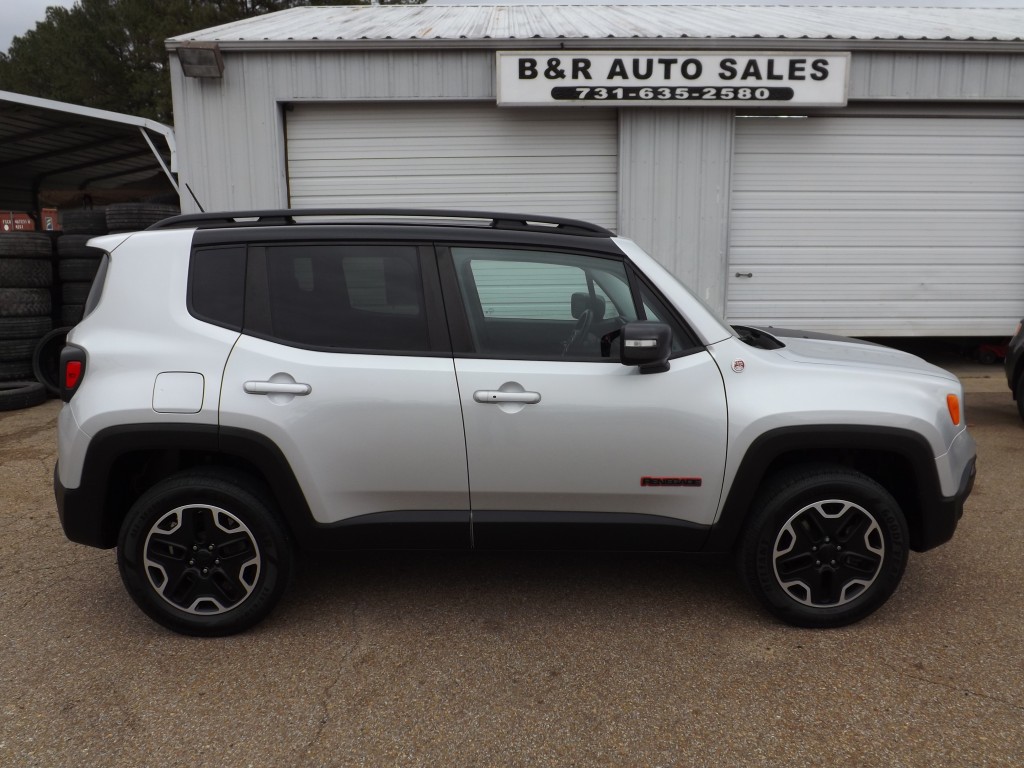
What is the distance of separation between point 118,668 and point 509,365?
1.89 metres

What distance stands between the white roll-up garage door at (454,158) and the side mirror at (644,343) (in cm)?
666

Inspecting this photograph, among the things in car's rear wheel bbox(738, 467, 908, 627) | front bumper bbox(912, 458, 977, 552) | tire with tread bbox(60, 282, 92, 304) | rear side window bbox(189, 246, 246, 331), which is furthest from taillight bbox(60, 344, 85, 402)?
tire with tread bbox(60, 282, 92, 304)

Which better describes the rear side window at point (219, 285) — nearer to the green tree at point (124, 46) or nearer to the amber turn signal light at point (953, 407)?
the amber turn signal light at point (953, 407)

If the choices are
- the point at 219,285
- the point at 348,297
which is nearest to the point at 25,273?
the point at 219,285

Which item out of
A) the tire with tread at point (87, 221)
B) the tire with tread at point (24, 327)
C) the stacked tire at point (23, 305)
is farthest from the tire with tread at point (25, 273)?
the tire with tread at point (87, 221)

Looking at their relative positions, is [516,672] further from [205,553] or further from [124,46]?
[124,46]

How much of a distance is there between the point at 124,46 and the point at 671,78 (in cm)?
2980

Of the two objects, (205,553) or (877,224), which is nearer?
(205,553)

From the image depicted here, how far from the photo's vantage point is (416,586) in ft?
12.2

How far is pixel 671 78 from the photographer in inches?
349

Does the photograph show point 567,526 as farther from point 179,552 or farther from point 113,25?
point 113,25

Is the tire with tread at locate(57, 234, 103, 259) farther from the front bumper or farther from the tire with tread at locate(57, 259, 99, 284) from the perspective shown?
the front bumper

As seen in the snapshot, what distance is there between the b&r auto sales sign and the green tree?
23.1 metres

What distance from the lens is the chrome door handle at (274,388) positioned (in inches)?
121
